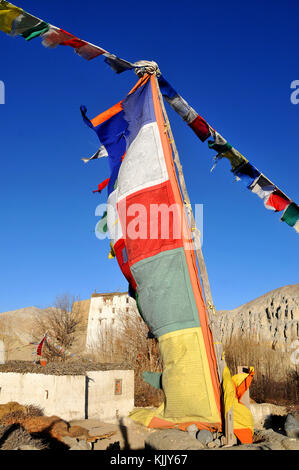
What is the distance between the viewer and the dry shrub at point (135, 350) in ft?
73.3

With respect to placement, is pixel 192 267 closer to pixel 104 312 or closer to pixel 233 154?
pixel 233 154

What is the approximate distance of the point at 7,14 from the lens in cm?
661

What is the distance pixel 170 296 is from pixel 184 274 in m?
0.42

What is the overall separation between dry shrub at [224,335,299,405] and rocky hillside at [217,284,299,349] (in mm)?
9924

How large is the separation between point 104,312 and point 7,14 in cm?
3407

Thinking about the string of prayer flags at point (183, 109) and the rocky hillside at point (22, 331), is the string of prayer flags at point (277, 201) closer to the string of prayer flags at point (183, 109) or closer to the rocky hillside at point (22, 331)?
the string of prayer flags at point (183, 109)

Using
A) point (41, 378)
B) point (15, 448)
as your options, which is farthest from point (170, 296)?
point (41, 378)

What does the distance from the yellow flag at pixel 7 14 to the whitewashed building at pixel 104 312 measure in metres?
30.4

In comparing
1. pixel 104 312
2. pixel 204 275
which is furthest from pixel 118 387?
pixel 104 312

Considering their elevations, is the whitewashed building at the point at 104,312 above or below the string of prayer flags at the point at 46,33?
below

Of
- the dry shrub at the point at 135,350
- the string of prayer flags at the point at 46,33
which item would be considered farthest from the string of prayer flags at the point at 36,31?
the dry shrub at the point at 135,350

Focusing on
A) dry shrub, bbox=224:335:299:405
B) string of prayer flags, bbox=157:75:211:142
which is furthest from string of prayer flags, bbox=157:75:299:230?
dry shrub, bbox=224:335:299:405
